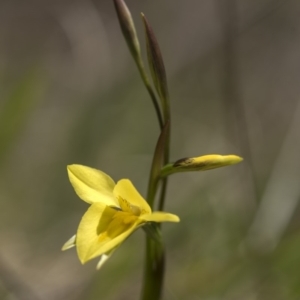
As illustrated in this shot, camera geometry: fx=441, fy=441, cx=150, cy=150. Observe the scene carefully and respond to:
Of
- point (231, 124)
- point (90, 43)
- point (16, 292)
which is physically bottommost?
point (231, 124)

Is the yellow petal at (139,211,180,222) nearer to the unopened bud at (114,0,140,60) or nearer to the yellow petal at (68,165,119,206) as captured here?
the yellow petal at (68,165,119,206)

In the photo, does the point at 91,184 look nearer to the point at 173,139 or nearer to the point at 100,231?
the point at 100,231

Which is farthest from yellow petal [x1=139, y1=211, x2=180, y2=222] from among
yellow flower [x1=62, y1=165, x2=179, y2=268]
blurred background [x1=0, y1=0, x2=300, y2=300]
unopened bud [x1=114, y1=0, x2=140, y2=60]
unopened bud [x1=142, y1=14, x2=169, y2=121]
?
blurred background [x1=0, y1=0, x2=300, y2=300]

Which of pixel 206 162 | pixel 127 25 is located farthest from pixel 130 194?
pixel 127 25

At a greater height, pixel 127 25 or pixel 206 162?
pixel 127 25

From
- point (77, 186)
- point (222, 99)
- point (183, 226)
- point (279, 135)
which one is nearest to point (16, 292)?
point (183, 226)

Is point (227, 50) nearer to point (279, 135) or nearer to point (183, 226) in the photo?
point (279, 135)
